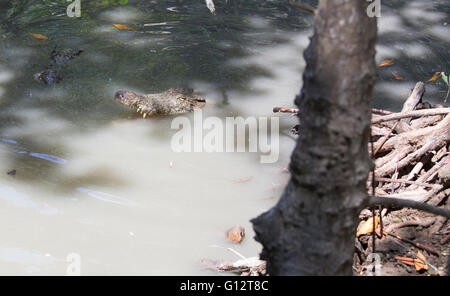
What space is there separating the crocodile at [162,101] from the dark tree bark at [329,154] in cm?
245

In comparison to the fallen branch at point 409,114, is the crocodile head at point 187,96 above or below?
above

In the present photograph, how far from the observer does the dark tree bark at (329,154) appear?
1438 mm

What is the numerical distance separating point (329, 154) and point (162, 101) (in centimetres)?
277

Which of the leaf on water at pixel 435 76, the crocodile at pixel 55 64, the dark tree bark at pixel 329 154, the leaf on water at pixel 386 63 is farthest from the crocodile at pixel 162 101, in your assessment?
the dark tree bark at pixel 329 154

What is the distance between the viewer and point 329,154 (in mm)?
1541

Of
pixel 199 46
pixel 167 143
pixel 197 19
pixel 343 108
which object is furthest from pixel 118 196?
pixel 197 19

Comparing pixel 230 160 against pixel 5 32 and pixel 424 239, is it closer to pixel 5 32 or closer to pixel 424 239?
pixel 424 239

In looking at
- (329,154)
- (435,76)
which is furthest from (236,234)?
(435,76)

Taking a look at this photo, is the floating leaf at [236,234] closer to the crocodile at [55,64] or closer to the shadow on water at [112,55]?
the shadow on water at [112,55]

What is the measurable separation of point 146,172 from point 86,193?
439 millimetres

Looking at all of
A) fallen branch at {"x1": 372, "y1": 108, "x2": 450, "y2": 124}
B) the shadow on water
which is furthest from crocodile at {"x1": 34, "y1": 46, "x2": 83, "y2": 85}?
fallen branch at {"x1": 372, "y1": 108, "x2": 450, "y2": 124}

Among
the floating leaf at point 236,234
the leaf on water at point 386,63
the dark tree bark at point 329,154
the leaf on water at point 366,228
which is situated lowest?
the floating leaf at point 236,234

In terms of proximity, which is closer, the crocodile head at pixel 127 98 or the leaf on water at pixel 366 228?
the leaf on water at pixel 366 228

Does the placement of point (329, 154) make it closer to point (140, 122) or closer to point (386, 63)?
point (140, 122)
